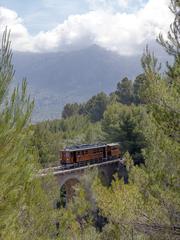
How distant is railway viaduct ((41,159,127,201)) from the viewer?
23484 mm

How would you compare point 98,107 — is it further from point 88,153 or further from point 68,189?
point 68,189

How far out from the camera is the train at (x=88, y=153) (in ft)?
84.4

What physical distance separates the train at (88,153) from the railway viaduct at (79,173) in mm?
464

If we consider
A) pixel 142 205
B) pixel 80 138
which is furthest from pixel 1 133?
pixel 80 138

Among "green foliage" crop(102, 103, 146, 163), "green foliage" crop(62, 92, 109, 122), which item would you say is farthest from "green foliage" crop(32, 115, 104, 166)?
"green foliage" crop(62, 92, 109, 122)

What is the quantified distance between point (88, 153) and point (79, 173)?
2.43m

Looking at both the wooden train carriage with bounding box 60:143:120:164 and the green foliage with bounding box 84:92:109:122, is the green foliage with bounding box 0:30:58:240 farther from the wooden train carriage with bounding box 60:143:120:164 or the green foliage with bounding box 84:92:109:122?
the green foliage with bounding box 84:92:109:122

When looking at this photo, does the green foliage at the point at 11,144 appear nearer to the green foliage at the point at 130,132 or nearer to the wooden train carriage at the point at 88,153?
the wooden train carriage at the point at 88,153

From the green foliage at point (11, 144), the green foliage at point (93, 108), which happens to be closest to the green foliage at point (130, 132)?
the green foliage at point (11, 144)

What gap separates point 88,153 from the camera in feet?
88.5

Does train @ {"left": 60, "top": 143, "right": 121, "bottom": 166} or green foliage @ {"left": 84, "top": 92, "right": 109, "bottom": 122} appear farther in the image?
green foliage @ {"left": 84, "top": 92, "right": 109, "bottom": 122}

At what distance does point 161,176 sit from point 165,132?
0.59 m

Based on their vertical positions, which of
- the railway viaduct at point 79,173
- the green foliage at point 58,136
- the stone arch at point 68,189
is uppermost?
the green foliage at point 58,136

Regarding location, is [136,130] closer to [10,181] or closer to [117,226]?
[117,226]
